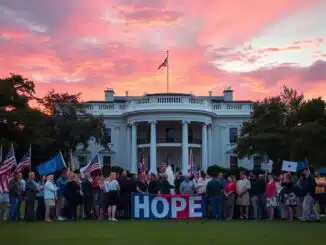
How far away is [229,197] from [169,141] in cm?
4319

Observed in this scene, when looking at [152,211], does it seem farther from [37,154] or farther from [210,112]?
[210,112]

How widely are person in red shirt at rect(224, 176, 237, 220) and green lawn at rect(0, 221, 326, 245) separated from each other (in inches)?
139

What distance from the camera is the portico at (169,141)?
60.9m

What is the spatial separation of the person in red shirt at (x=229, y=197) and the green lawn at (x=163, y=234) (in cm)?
354

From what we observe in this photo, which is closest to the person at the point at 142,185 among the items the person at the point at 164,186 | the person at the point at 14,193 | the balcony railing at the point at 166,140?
the person at the point at 164,186

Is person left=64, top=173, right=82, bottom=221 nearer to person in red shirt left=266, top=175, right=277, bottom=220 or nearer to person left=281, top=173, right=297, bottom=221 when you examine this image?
person in red shirt left=266, top=175, right=277, bottom=220

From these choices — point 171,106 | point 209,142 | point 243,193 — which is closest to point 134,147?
point 171,106

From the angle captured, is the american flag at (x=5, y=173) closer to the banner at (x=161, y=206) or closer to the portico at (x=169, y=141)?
the banner at (x=161, y=206)

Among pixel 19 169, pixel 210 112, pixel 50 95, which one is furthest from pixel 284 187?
pixel 210 112

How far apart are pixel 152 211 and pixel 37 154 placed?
36.8m

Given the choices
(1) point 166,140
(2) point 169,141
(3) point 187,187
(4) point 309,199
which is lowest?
(4) point 309,199

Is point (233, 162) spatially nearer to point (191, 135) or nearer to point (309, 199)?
point (191, 135)

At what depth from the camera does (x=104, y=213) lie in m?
21.5

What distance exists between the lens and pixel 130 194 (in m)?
21.4
